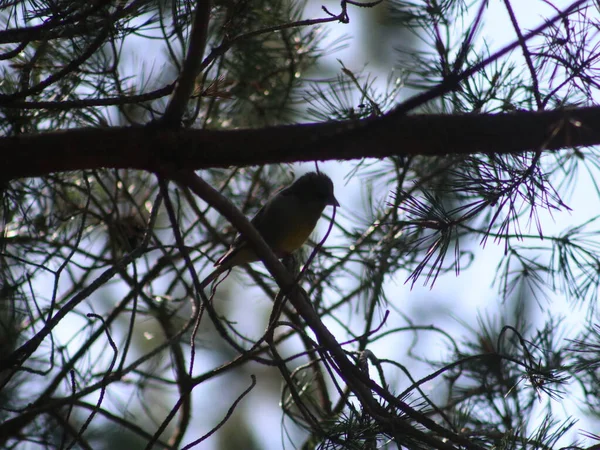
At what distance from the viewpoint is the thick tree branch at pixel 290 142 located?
5.40 feet

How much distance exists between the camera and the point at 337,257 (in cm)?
318

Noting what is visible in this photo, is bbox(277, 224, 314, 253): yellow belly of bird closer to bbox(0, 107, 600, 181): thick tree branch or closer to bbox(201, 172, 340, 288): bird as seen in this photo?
bbox(201, 172, 340, 288): bird

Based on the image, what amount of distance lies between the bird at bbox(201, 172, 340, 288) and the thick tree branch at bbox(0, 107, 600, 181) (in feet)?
3.69

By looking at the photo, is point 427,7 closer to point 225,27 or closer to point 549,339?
point 225,27

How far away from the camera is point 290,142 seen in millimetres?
1694

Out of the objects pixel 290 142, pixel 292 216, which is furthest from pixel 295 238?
pixel 290 142

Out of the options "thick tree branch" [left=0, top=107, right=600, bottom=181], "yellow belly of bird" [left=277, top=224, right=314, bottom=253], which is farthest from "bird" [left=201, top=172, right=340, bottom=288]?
"thick tree branch" [left=0, top=107, right=600, bottom=181]

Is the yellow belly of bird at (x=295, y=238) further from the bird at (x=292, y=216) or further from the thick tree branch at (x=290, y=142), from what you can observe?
the thick tree branch at (x=290, y=142)

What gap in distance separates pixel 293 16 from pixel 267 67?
28 cm

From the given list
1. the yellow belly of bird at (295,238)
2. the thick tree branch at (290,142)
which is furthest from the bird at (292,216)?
the thick tree branch at (290,142)

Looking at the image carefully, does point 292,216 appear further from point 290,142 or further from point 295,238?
point 290,142

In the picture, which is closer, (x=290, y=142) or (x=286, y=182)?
(x=290, y=142)

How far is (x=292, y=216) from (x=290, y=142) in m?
1.27

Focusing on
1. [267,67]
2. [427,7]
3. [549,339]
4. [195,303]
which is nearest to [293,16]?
[267,67]
